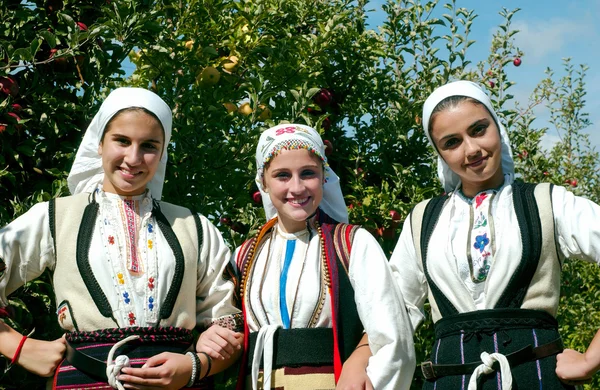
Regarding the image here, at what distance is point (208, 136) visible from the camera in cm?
371

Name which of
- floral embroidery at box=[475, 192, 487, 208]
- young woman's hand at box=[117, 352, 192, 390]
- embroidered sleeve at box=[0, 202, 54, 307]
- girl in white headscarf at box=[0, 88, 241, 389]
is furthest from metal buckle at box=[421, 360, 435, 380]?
embroidered sleeve at box=[0, 202, 54, 307]

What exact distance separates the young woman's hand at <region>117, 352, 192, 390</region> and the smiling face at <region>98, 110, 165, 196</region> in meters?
0.63

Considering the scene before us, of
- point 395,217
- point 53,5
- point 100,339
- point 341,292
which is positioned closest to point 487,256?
point 341,292

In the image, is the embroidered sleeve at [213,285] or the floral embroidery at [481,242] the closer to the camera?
the floral embroidery at [481,242]

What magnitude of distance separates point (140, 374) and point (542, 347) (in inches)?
51.5

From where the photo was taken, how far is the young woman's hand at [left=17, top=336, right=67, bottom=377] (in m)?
2.70

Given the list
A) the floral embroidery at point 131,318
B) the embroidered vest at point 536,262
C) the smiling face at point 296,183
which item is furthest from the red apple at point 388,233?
the floral embroidery at point 131,318

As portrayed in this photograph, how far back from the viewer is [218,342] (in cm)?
279

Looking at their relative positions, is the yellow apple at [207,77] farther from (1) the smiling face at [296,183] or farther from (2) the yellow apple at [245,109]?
(1) the smiling face at [296,183]

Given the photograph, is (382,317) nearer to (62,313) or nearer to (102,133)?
(62,313)

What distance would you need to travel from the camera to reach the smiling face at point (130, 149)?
9.26 feet

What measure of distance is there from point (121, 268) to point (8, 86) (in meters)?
1.00

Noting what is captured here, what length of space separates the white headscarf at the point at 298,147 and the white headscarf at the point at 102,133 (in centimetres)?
37

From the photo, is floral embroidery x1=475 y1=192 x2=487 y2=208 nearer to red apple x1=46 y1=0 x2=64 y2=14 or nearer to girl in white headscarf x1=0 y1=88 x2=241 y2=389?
girl in white headscarf x1=0 y1=88 x2=241 y2=389
